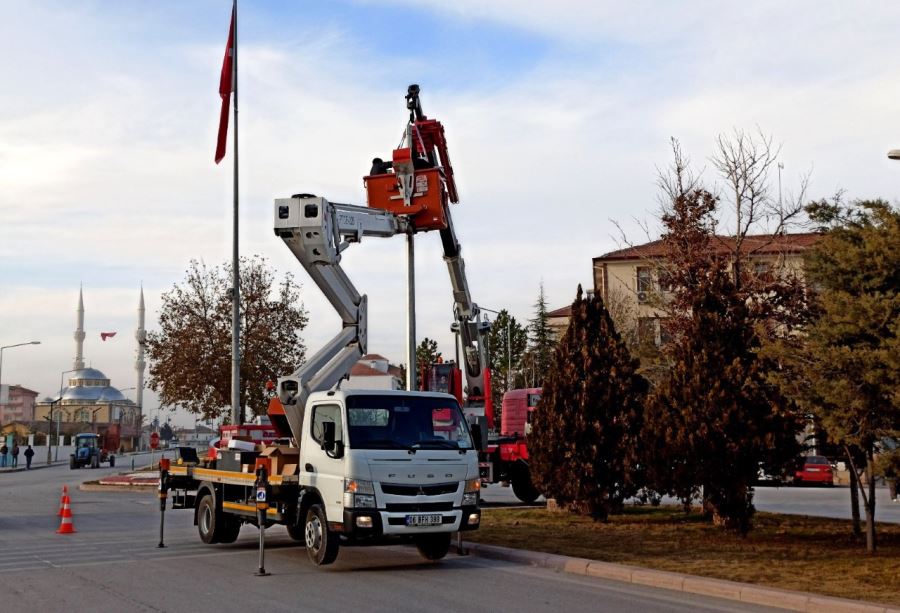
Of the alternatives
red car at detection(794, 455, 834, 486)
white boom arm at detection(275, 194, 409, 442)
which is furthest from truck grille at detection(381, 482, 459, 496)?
red car at detection(794, 455, 834, 486)

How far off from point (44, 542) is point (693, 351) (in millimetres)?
11379

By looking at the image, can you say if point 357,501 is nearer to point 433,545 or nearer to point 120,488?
point 433,545

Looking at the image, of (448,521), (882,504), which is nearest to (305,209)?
(448,521)

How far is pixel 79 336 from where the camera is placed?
494ft

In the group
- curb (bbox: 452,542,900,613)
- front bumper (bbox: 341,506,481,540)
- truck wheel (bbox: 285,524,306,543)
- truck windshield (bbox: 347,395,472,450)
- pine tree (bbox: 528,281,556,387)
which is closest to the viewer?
curb (bbox: 452,542,900,613)

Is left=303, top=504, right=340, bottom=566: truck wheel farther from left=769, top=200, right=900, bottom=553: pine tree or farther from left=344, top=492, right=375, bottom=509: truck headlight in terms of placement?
left=769, top=200, right=900, bottom=553: pine tree

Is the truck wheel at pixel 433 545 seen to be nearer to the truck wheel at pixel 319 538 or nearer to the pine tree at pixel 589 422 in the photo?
the truck wheel at pixel 319 538

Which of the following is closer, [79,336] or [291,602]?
[291,602]

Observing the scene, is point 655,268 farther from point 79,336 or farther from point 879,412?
point 79,336

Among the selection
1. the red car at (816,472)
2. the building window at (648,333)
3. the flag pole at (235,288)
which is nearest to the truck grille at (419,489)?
the building window at (648,333)

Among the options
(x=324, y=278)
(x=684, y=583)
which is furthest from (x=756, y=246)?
(x=684, y=583)

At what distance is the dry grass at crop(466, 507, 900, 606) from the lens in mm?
11094

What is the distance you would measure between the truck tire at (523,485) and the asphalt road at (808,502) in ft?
0.88

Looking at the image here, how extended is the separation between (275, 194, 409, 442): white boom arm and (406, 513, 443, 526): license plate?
2.42m
